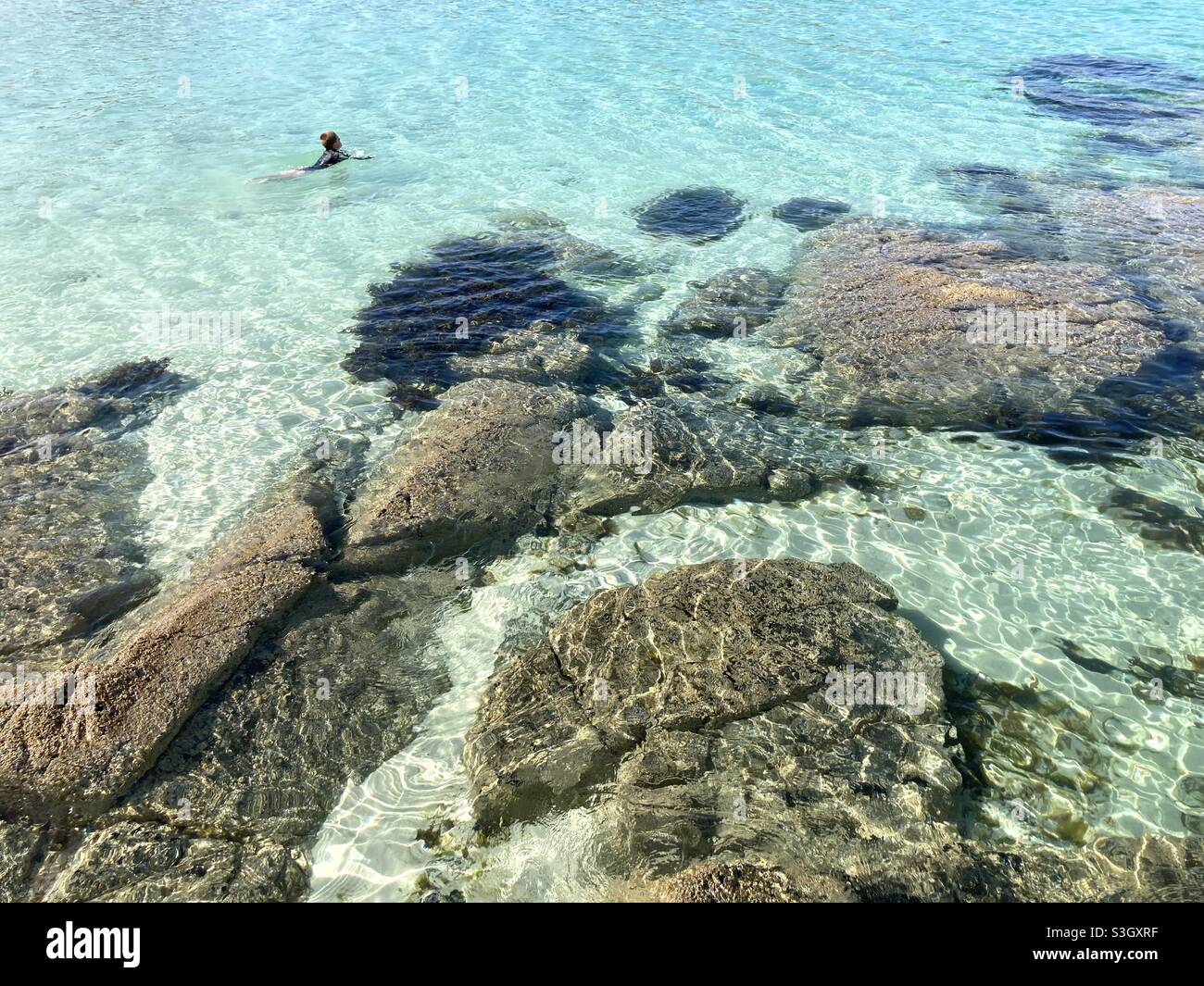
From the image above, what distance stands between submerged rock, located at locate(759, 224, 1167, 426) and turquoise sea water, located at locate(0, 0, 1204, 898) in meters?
1.09

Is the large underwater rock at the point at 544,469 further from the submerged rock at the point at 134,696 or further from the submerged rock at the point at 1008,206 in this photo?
the submerged rock at the point at 1008,206

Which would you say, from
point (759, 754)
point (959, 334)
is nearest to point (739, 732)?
point (759, 754)

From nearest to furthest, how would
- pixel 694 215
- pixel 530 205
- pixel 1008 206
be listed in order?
pixel 1008 206 → pixel 694 215 → pixel 530 205

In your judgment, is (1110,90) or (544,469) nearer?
(544,469)

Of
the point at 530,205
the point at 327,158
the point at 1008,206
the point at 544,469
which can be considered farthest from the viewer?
the point at 327,158

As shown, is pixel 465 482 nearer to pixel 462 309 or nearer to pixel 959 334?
pixel 462 309

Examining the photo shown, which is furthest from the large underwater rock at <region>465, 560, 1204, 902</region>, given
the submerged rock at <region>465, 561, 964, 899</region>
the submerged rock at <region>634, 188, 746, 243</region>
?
the submerged rock at <region>634, 188, 746, 243</region>

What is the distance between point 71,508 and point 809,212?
49.1 feet

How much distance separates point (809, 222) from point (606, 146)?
7.10 m

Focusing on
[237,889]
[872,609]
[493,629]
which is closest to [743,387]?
[872,609]

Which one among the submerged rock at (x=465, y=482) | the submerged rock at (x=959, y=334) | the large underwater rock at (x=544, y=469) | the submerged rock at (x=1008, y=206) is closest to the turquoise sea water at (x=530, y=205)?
the large underwater rock at (x=544, y=469)

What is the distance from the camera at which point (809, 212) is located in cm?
1700

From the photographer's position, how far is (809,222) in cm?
1650
